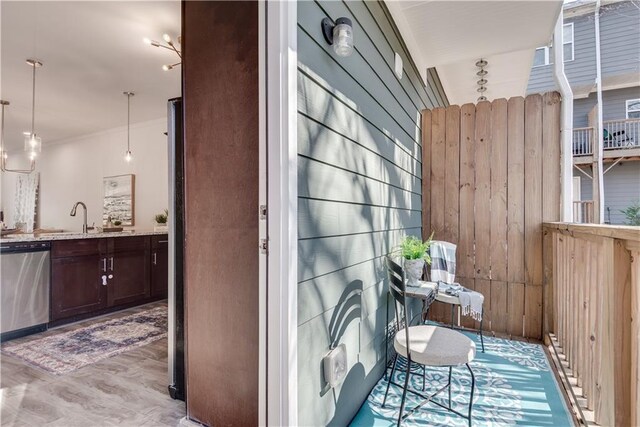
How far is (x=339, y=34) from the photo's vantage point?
1549 mm

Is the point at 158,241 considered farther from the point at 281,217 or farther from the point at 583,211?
the point at 583,211

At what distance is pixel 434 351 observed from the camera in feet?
5.46

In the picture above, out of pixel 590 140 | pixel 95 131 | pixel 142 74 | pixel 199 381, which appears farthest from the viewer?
pixel 590 140

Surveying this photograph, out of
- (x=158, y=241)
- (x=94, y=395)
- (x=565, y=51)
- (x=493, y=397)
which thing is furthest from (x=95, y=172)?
(x=565, y=51)

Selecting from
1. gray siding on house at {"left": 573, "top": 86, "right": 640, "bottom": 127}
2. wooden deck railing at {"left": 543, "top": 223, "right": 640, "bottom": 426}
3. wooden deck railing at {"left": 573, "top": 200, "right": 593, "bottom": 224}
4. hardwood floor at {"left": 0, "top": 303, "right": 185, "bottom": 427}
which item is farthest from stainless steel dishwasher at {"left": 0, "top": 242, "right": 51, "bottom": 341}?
gray siding on house at {"left": 573, "top": 86, "right": 640, "bottom": 127}

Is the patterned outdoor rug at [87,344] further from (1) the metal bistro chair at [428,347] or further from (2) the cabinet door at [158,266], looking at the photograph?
(1) the metal bistro chair at [428,347]

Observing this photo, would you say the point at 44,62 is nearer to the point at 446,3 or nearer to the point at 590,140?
the point at 446,3

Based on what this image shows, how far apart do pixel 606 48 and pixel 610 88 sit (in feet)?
3.10

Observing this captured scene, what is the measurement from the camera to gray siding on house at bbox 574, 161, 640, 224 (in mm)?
7062

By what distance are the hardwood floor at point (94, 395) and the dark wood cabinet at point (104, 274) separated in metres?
0.93

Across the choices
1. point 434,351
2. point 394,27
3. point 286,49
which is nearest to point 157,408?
point 434,351

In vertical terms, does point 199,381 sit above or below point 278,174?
below

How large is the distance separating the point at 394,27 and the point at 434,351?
2480 mm

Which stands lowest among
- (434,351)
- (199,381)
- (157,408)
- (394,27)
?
(157,408)
